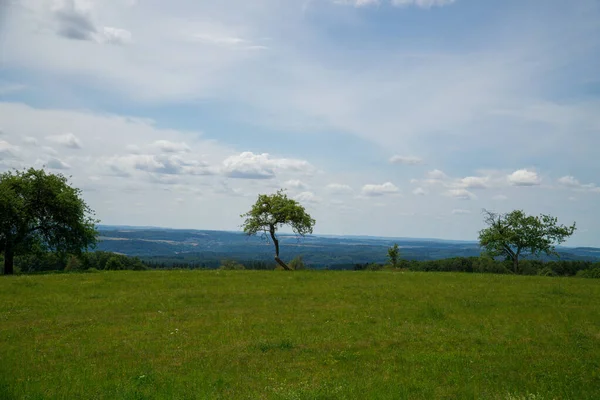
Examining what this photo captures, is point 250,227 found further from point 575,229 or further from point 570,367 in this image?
point 575,229

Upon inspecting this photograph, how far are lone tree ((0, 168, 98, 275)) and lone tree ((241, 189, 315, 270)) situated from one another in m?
18.8

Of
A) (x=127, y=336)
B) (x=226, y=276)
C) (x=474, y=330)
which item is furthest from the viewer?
(x=226, y=276)

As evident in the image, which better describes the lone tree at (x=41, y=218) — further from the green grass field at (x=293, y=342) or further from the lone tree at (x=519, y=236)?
the lone tree at (x=519, y=236)

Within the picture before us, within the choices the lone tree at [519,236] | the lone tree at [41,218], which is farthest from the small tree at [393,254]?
the lone tree at [41,218]

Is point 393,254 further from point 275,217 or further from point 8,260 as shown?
point 8,260

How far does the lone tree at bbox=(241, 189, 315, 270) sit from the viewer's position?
174 ft

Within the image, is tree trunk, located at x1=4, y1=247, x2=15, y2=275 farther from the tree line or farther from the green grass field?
the green grass field

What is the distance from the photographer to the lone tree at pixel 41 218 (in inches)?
1783

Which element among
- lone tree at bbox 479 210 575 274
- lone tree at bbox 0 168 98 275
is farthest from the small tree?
lone tree at bbox 0 168 98 275

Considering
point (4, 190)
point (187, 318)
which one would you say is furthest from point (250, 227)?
point (187, 318)

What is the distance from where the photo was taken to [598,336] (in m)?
19.3

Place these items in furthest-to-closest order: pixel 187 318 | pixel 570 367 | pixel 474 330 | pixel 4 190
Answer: pixel 4 190
pixel 187 318
pixel 474 330
pixel 570 367

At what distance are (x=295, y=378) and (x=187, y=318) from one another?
1046cm

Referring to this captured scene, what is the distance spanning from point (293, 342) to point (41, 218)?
135 ft
